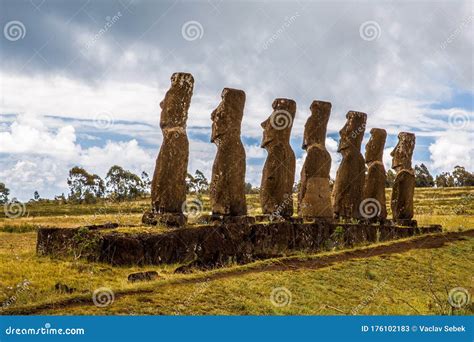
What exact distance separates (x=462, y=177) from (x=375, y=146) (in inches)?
3097

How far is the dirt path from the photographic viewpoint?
952cm

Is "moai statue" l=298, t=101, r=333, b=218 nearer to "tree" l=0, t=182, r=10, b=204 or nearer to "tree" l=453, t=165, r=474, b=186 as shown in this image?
"tree" l=0, t=182, r=10, b=204

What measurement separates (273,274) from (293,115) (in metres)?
7.33

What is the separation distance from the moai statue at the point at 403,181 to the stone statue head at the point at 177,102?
1173 cm

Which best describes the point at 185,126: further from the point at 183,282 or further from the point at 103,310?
the point at 103,310

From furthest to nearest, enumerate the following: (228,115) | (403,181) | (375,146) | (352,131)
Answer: (403,181) < (375,146) < (352,131) < (228,115)

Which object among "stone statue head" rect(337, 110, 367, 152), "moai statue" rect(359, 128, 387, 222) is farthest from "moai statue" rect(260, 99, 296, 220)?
A: "moai statue" rect(359, 128, 387, 222)

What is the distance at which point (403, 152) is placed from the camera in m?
25.2

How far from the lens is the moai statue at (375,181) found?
22.8 m

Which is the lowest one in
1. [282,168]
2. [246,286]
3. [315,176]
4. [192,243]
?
[246,286]

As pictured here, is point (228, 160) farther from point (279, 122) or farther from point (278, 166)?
point (279, 122)

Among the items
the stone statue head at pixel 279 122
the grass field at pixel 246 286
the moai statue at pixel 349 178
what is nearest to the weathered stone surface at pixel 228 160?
the stone statue head at pixel 279 122

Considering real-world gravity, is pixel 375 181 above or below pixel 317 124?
below

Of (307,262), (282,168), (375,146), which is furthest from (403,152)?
(307,262)
